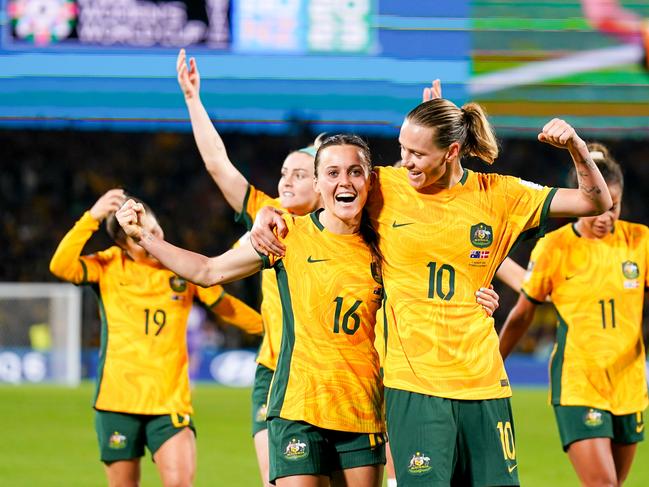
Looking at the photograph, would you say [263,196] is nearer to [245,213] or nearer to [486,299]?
[245,213]

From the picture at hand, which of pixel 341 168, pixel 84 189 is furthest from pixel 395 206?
pixel 84 189

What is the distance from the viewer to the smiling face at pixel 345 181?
14.9ft

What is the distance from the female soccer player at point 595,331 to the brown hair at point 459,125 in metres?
1.77

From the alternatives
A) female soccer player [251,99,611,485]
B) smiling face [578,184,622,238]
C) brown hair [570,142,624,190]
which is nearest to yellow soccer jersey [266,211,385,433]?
female soccer player [251,99,611,485]

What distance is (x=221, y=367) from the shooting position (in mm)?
20562

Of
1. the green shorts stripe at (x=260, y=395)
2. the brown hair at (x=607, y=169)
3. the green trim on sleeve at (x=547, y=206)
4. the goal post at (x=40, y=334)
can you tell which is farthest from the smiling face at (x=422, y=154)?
the goal post at (x=40, y=334)

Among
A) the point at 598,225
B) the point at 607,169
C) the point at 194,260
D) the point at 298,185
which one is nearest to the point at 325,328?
the point at 194,260

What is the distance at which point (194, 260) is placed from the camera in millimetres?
4621

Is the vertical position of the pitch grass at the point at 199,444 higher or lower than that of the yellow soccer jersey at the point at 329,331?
lower

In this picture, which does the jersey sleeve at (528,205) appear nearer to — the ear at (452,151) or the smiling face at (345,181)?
the ear at (452,151)

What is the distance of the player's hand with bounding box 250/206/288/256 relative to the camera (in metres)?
4.59

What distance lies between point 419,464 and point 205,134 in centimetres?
215

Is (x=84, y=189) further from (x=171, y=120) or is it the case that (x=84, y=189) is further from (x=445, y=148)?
(x=445, y=148)

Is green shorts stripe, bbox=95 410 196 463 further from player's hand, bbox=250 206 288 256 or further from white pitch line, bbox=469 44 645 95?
white pitch line, bbox=469 44 645 95
